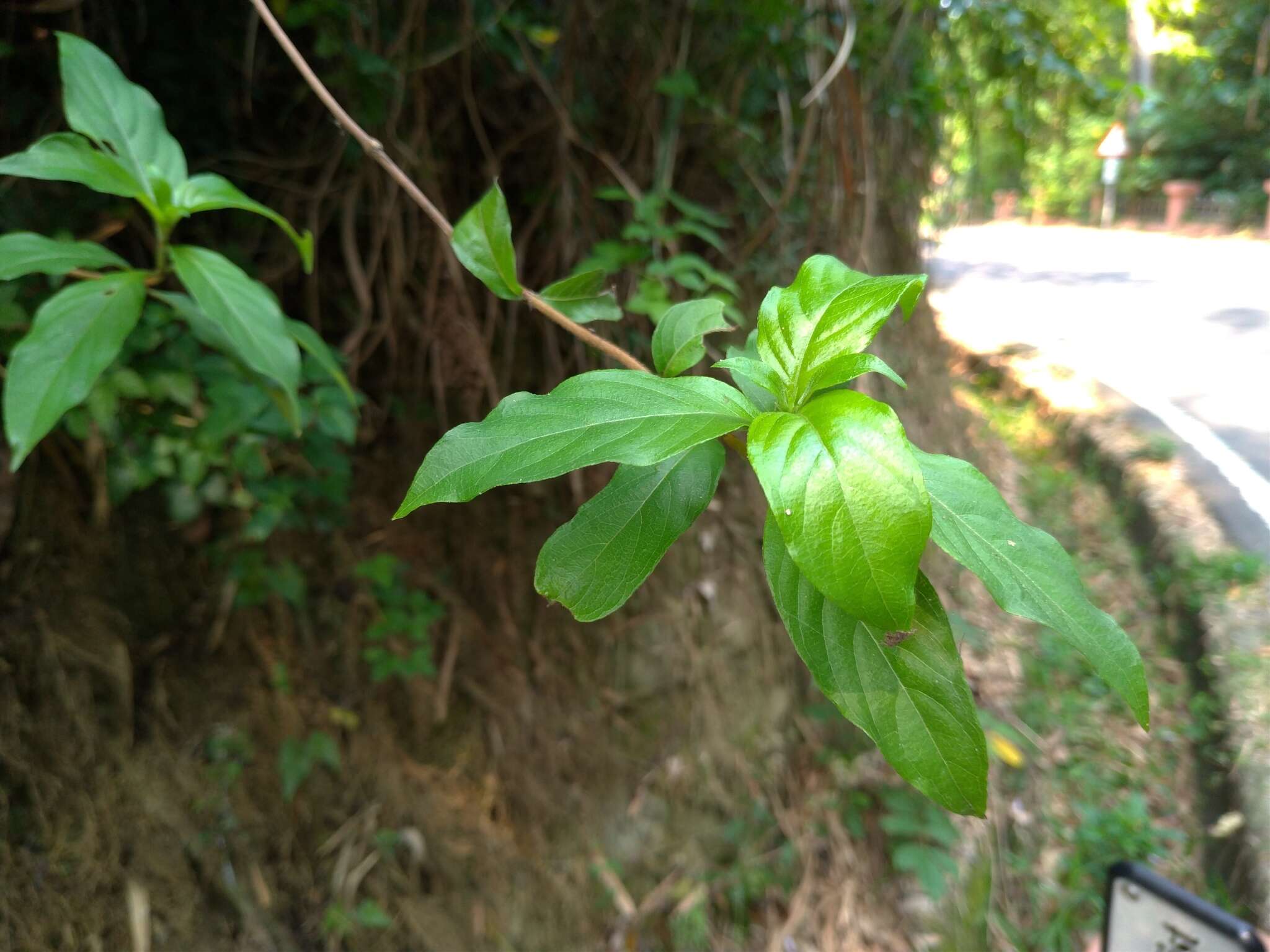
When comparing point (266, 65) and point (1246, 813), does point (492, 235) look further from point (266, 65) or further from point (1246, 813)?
point (1246, 813)

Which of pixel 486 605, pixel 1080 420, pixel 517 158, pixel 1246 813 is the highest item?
pixel 517 158

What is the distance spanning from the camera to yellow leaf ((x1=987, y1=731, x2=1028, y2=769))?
2367 millimetres

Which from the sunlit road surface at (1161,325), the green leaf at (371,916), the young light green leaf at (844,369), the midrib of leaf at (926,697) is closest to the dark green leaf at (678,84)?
the young light green leaf at (844,369)

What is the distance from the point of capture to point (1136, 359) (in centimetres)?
437

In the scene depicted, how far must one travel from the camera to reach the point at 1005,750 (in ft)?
7.77

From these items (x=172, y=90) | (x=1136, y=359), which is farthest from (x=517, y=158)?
(x=1136, y=359)

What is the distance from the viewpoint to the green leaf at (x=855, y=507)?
1.19ft

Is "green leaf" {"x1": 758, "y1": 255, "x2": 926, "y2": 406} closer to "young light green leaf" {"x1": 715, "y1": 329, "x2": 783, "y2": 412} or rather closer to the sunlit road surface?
"young light green leaf" {"x1": 715, "y1": 329, "x2": 783, "y2": 412}

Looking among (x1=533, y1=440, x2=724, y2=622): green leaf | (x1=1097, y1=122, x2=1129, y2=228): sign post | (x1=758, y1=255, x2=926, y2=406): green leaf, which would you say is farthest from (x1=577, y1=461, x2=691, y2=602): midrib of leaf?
(x1=1097, y1=122, x2=1129, y2=228): sign post

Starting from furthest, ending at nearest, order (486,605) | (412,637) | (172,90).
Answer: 1. (486,605)
2. (412,637)
3. (172,90)

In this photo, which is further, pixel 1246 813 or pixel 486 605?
pixel 1246 813

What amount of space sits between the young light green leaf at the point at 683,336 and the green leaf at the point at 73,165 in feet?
1.78

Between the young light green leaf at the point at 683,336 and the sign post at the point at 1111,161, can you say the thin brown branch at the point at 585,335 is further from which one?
the sign post at the point at 1111,161

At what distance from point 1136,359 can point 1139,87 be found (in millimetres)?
2710
